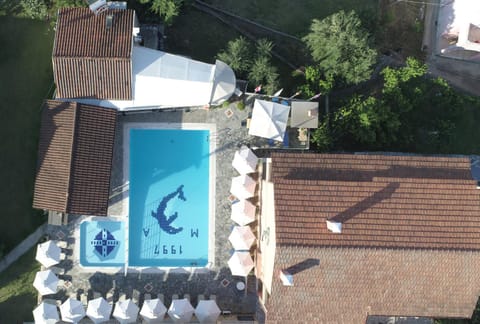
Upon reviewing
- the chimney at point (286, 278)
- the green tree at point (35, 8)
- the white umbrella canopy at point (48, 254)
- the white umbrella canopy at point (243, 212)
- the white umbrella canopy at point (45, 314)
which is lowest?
the white umbrella canopy at point (45, 314)

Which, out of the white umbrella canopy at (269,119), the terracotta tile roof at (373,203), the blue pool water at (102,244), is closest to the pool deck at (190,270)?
the blue pool water at (102,244)

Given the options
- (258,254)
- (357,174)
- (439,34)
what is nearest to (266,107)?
(357,174)

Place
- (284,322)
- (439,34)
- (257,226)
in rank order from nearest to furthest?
(284,322)
(257,226)
(439,34)

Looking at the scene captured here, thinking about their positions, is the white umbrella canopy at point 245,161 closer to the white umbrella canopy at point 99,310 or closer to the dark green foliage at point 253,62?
the dark green foliage at point 253,62

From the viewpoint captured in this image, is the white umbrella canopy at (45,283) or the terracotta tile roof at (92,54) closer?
the terracotta tile roof at (92,54)

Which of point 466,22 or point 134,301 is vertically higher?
point 466,22

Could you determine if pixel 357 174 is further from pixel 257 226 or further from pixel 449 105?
pixel 449 105
